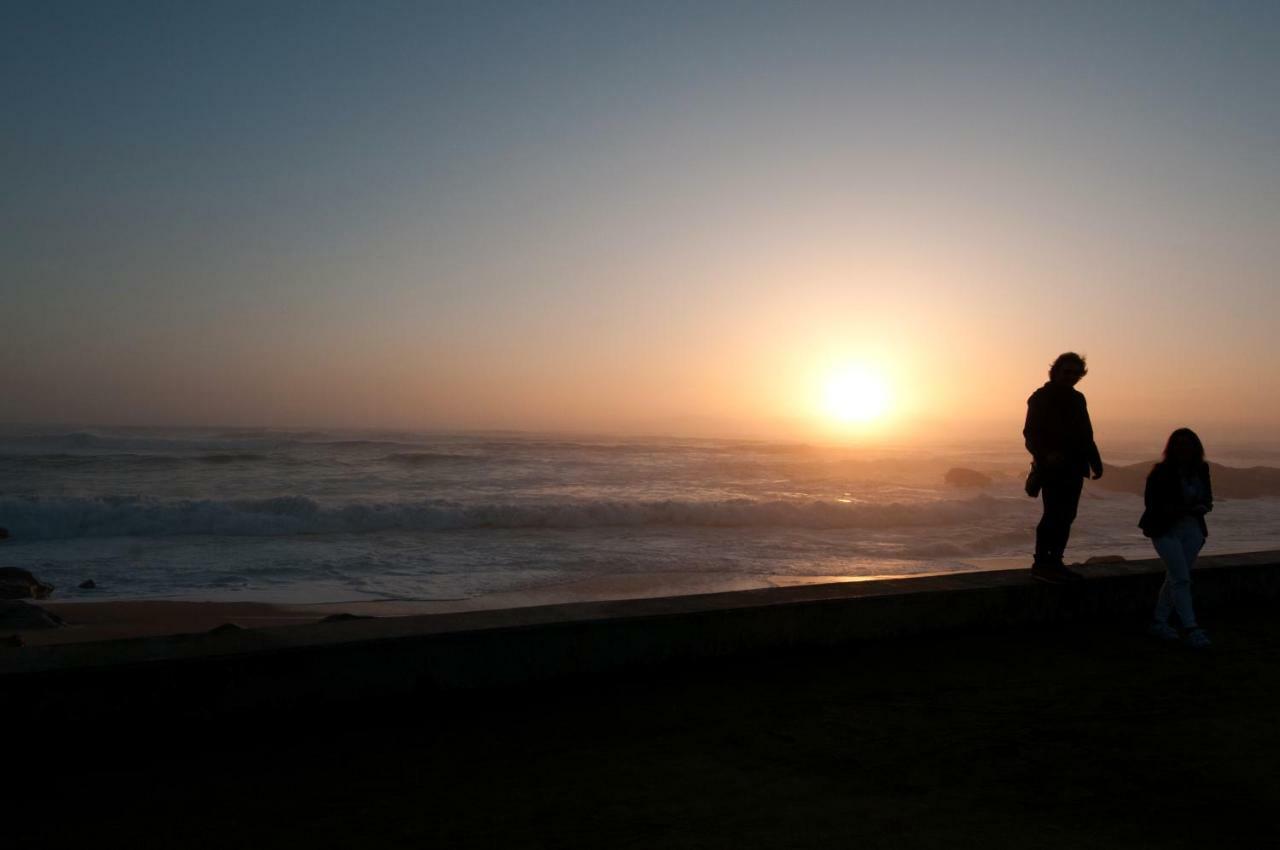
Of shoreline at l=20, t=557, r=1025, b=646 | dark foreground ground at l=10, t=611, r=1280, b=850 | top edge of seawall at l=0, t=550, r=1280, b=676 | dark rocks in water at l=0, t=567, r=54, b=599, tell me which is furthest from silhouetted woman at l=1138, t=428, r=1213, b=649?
dark rocks in water at l=0, t=567, r=54, b=599

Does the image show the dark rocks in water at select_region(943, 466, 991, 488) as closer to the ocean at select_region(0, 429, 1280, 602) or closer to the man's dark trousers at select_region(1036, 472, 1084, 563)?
the ocean at select_region(0, 429, 1280, 602)

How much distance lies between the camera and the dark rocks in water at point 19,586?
11.8m

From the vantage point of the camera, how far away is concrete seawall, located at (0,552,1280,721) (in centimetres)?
333

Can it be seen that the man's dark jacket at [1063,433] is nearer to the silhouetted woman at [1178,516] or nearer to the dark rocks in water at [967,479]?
the silhouetted woman at [1178,516]

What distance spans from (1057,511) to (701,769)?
3.91 metres

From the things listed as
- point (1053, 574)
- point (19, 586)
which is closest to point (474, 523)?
point (19, 586)

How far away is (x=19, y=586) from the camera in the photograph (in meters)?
12.1

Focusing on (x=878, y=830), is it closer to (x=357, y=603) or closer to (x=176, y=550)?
(x=357, y=603)

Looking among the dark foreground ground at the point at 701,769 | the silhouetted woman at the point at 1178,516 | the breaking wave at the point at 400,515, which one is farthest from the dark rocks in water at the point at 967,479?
the dark foreground ground at the point at 701,769

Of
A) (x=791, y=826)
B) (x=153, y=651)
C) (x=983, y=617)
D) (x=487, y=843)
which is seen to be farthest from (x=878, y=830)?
(x=983, y=617)

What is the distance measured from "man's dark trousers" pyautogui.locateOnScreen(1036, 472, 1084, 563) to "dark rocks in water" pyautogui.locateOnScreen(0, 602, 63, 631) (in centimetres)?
1010

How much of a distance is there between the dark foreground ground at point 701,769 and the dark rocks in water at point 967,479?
34.0 meters

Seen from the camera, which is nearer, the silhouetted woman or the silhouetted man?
the silhouetted woman

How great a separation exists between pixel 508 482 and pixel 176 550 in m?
16.1
